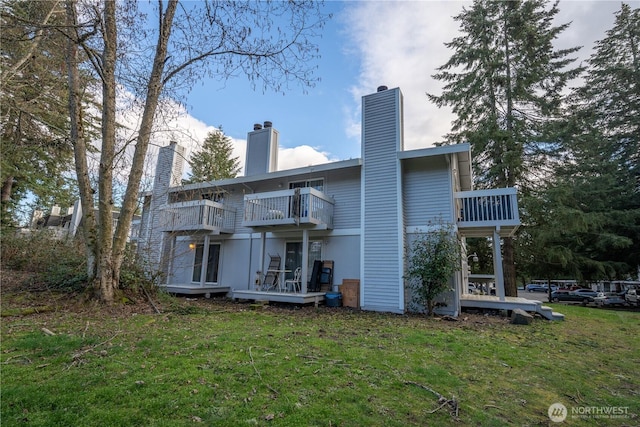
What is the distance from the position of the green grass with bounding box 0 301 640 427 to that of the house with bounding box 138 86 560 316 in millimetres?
3308

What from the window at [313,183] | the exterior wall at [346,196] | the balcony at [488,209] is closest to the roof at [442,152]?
the balcony at [488,209]

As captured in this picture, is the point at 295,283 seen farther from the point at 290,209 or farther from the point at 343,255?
the point at 290,209

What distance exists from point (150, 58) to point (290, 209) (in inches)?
208

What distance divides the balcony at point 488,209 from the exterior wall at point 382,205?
199 cm

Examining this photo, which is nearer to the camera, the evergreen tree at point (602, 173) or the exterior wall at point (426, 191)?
the exterior wall at point (426, 191)

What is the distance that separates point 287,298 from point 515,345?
589cm

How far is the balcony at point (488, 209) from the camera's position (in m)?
8.71

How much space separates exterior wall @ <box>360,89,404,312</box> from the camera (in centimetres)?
922

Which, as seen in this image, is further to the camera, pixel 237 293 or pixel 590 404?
pixel 237 293

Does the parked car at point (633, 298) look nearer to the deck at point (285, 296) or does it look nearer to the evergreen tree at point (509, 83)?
the evergreen tree at point (509, 83)

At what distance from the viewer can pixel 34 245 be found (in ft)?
36.0

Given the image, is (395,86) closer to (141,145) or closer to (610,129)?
(141,145)

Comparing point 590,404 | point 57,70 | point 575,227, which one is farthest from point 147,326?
point 575,227

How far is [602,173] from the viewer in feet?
53.3
